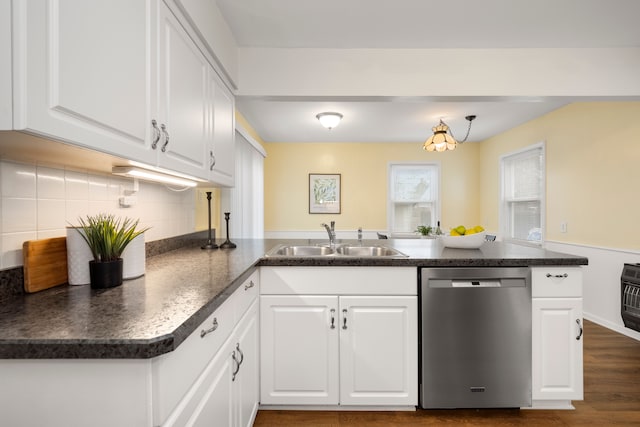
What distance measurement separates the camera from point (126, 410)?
2.39 feet

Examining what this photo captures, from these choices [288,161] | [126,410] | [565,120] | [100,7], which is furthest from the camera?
[288,161]

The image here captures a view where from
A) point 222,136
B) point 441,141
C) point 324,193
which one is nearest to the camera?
point 222,136

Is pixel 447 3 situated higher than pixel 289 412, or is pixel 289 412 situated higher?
pixel 447 3

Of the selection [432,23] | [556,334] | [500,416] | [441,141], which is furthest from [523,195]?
[500,416]

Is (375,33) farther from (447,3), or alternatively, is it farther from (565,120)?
(565,120)

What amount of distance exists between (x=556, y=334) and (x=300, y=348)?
1453 mm

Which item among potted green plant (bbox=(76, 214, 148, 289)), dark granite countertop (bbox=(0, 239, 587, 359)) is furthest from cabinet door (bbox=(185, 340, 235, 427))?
potted green plant (bbox=(76, 214, 148, 289))

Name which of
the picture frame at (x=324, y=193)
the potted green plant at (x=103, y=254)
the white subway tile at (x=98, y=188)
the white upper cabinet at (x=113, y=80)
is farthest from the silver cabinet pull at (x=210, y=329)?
the picture frame at (x=324, y=193)

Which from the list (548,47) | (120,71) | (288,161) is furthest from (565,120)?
(120,71)

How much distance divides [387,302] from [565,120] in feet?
11.9

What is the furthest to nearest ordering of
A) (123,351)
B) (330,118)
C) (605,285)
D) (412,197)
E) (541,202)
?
(412,197) < (541,202) < (330,118) < (605,285) < (123,351)

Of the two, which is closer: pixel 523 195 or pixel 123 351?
pixel 123 351

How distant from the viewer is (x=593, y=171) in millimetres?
3531

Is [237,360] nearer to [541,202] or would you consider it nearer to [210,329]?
[210,329]
